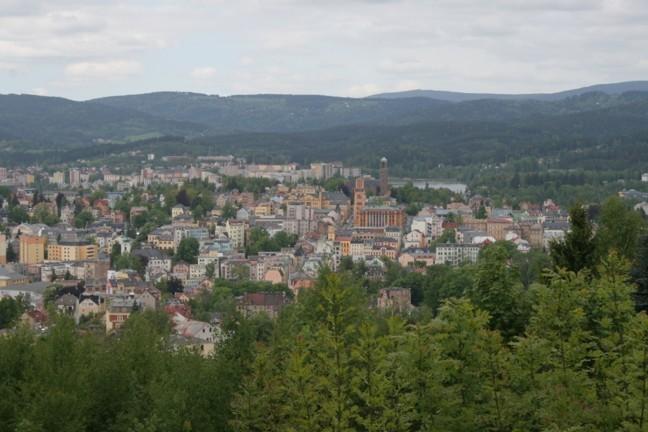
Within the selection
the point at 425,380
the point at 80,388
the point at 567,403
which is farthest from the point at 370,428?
the point at 80,388

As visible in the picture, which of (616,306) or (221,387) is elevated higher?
(616,306)

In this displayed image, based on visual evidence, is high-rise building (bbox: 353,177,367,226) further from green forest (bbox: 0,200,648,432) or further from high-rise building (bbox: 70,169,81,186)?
green forest (bbox: 0,200,648,432)

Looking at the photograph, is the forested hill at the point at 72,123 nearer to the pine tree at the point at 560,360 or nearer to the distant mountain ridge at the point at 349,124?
the distant mountain ridge at the point at 349,124

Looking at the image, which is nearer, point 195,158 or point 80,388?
point 80,388

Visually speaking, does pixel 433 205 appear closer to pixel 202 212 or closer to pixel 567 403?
pixel 202 212

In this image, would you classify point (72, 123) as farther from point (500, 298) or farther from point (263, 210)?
point (500, 298)

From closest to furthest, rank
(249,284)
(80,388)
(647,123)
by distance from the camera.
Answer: (80,388) → (249,284) → (647,123)

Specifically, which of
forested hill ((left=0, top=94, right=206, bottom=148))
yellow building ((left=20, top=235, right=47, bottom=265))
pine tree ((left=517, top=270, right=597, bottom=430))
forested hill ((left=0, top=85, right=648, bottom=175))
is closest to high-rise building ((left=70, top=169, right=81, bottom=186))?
forested hill ((left=0, top=85, right=648, bottom=175))

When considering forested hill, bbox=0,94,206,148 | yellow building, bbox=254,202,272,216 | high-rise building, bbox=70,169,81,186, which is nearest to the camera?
yellow building, bbox=254,202,272,216
